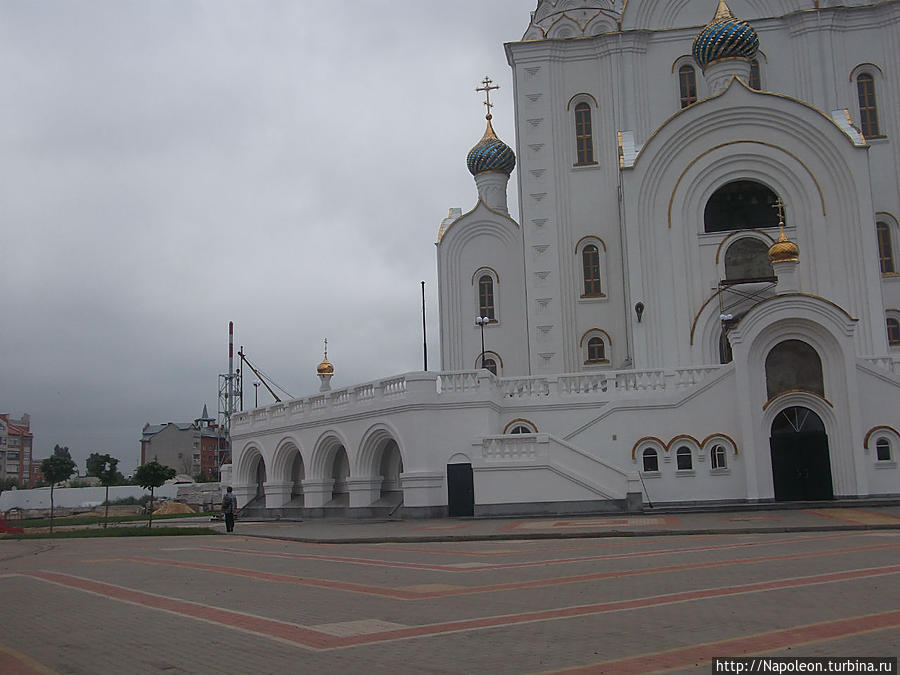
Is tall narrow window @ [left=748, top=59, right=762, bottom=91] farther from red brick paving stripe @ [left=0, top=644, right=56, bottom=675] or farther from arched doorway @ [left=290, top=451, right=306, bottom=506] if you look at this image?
red brick paving stripe @ [left=0, top=644, right=56, bottom=675]

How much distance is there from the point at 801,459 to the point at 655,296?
826cm

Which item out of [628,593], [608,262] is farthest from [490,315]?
[628,593]

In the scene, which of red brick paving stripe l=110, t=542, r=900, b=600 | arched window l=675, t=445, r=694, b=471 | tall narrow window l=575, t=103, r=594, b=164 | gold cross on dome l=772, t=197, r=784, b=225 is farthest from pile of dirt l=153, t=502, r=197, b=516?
red brick paving stripe l=110, t=542, r=900, b=600

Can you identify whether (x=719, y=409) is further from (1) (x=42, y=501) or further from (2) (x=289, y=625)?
(1) (x=42, y=501)

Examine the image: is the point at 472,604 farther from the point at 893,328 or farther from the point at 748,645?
the point at 893,328

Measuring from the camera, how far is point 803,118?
30906mm

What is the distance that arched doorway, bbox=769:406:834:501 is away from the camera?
24641mm

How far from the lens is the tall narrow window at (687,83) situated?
3591cm

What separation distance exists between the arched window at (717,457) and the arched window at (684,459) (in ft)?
1.78

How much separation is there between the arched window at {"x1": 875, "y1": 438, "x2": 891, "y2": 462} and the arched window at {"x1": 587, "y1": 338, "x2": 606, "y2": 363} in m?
11.6

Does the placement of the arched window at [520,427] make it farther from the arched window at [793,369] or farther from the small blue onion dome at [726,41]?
the small blue onion dome at [726,41]

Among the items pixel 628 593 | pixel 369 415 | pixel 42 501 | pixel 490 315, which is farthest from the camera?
pixel 42 501

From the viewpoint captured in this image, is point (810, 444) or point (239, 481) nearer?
point (810, 444)

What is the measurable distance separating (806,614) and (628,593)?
2175 millimetres
